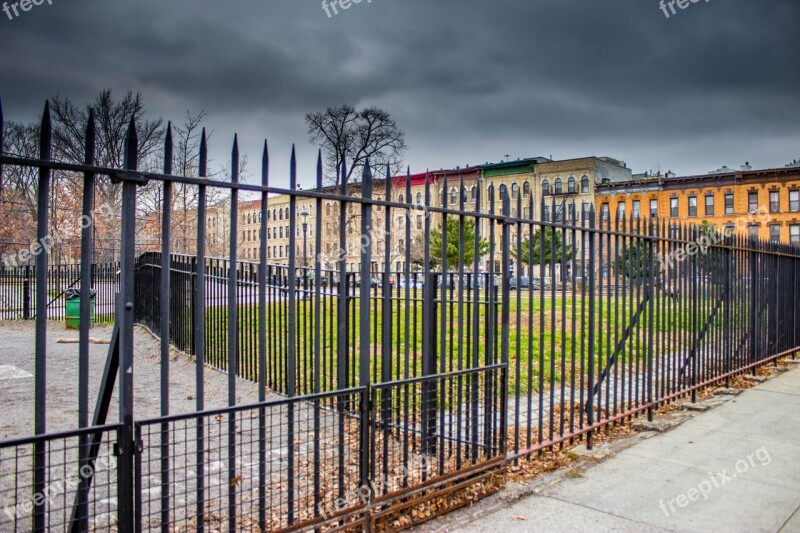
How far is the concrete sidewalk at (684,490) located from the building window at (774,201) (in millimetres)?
48138

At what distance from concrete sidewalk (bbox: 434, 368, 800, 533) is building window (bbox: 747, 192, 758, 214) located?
158ft

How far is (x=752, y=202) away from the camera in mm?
47594

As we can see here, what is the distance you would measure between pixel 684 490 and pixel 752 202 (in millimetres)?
51044

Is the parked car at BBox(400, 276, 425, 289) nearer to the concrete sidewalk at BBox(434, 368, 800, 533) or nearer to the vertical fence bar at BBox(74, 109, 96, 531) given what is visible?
the concrete sidewalk at BBox(434, 368, 800, 533)

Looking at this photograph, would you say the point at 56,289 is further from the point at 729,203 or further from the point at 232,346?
the point at 729,203

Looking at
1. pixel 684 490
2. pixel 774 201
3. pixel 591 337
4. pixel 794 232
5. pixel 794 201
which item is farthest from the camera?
pixel 774 201

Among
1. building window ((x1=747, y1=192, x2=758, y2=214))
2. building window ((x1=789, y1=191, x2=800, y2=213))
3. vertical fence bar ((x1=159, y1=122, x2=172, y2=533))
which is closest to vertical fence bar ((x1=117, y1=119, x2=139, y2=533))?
vertical fence bar ((x1=159, y1=122, x2=172, y2=533))

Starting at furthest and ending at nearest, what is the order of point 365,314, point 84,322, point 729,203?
point 729,203, point 365,314, point 84,322

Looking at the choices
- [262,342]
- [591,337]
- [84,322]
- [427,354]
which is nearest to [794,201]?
[591,337]

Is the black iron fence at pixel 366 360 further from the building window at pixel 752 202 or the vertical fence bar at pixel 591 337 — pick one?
the building window at pixel 752 202

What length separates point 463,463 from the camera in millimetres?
4438

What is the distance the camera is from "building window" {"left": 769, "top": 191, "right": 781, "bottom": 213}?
46.5 m

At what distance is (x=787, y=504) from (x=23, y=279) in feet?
66.7

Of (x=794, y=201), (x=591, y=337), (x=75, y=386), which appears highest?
(x=794, y=201)
